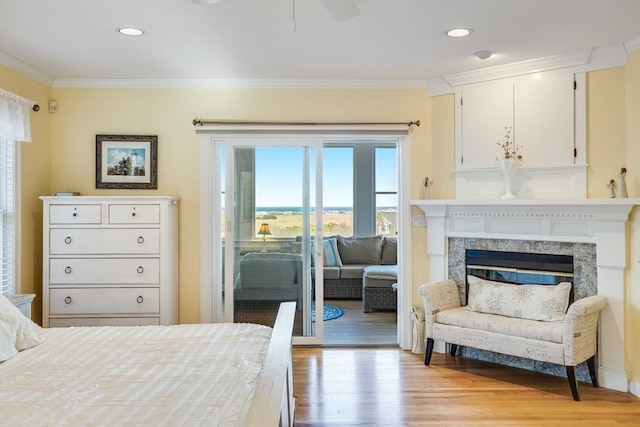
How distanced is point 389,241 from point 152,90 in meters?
4.36

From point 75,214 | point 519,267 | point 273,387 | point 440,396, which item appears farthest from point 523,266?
point 75,214

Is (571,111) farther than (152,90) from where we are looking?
No

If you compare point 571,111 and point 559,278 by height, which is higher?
point 571,111

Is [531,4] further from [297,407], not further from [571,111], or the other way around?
[297,407]

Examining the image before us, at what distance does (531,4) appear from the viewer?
103 inches

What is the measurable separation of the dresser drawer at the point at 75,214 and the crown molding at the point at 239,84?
1.19 metres

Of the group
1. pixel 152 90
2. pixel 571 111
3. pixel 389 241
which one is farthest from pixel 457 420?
pixel 389 241

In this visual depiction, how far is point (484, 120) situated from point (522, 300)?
1.52 metres

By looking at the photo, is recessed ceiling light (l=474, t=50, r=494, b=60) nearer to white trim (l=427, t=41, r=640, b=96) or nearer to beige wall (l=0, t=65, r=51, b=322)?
white trim (l=427, t=41, r=640, b=96)

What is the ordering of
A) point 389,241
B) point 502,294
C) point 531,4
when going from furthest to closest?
point 389,241 → point 502,294 → point 531,4

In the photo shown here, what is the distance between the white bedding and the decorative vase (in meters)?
2.34

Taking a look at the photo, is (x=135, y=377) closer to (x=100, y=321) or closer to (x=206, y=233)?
(x=100, y=321)

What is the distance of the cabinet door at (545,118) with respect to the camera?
3525 millimetres

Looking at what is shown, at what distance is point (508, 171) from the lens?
3.64m
